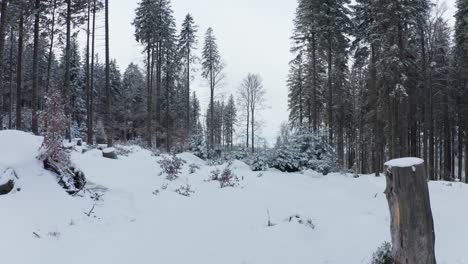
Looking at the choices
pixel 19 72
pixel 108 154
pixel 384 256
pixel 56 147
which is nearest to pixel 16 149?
pixel 56 147

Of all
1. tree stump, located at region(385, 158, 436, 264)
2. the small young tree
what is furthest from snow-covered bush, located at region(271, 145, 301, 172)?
tree stump, located at region(385, 158, 436, 264)

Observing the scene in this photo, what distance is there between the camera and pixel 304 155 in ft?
55.7

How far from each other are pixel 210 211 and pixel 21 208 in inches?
155

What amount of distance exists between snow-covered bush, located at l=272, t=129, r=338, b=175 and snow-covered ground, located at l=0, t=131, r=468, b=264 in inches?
224

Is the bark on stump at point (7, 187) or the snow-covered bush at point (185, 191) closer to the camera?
Result: the bark on stump at point (7, 187)

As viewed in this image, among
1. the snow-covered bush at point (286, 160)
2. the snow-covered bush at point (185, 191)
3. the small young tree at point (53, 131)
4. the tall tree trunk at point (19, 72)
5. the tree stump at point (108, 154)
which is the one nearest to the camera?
the small young tree at point (53, 131)

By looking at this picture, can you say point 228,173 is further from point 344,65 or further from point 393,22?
point 344,65

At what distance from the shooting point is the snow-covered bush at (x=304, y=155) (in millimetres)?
16625

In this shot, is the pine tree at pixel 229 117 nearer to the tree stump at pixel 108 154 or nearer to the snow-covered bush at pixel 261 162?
the snow-covered bush at pixel 261 162

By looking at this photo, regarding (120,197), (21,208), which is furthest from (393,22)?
(21,208)

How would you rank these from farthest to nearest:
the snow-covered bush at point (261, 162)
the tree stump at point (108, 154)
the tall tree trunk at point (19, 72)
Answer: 1. the tall tree trunk at point (19, 72)
2. the snow-covered bush at point (261, 162)
3. the tree stump at point (108, 154)

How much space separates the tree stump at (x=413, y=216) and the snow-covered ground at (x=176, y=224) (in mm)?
1674

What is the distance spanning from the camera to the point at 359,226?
23.9ft

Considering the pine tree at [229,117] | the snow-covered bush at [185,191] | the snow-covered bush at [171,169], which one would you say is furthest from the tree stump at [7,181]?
the pine tree at [229,117]
